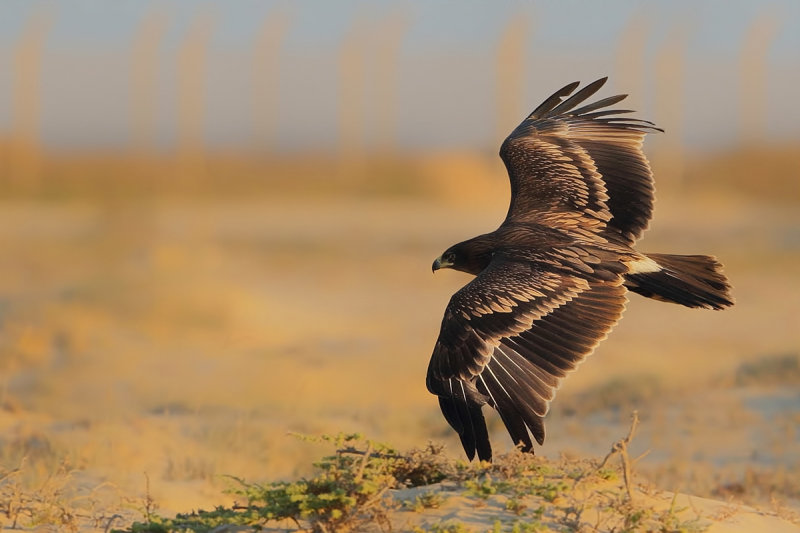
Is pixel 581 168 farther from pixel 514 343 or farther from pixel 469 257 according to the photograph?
pixel 514 343

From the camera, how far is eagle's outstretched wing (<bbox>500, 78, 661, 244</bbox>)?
7340 millimetres

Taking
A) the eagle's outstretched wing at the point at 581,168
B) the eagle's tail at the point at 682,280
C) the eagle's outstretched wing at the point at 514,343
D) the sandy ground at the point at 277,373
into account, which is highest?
the eagle's outstretched wing at the point at 581,168

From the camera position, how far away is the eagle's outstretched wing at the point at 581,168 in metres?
7.34

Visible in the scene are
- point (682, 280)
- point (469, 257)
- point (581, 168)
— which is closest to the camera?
point (682, 280)

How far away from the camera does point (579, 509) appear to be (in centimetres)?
454

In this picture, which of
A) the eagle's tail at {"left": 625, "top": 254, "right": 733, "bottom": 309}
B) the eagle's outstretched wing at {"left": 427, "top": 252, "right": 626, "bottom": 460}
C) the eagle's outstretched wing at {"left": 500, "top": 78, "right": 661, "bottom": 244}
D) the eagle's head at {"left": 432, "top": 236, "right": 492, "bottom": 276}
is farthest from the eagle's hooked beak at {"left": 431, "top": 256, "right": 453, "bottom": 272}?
the eagle's tail at {"left": 625, "top": 254, "right": 733, "bottom": 309}

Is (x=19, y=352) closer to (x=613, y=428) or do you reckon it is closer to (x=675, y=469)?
(x=613, y=428)

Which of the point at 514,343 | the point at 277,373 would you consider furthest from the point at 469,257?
the point at 277,373

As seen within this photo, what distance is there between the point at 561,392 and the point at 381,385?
1.64m

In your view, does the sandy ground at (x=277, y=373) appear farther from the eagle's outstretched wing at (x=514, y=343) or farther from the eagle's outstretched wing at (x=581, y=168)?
the eagle's outstretched wing at (x=581, y=168)

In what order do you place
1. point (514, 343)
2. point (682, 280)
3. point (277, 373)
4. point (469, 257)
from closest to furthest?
point (514, 343) → point (682, 280) → point (469, 257) → point (277, 373)

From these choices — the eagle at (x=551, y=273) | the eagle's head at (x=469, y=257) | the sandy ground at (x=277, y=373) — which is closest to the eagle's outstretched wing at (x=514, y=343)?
the eagle at (x=551, y=273)

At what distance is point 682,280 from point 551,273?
885 millimetres

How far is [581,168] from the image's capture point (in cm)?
755
